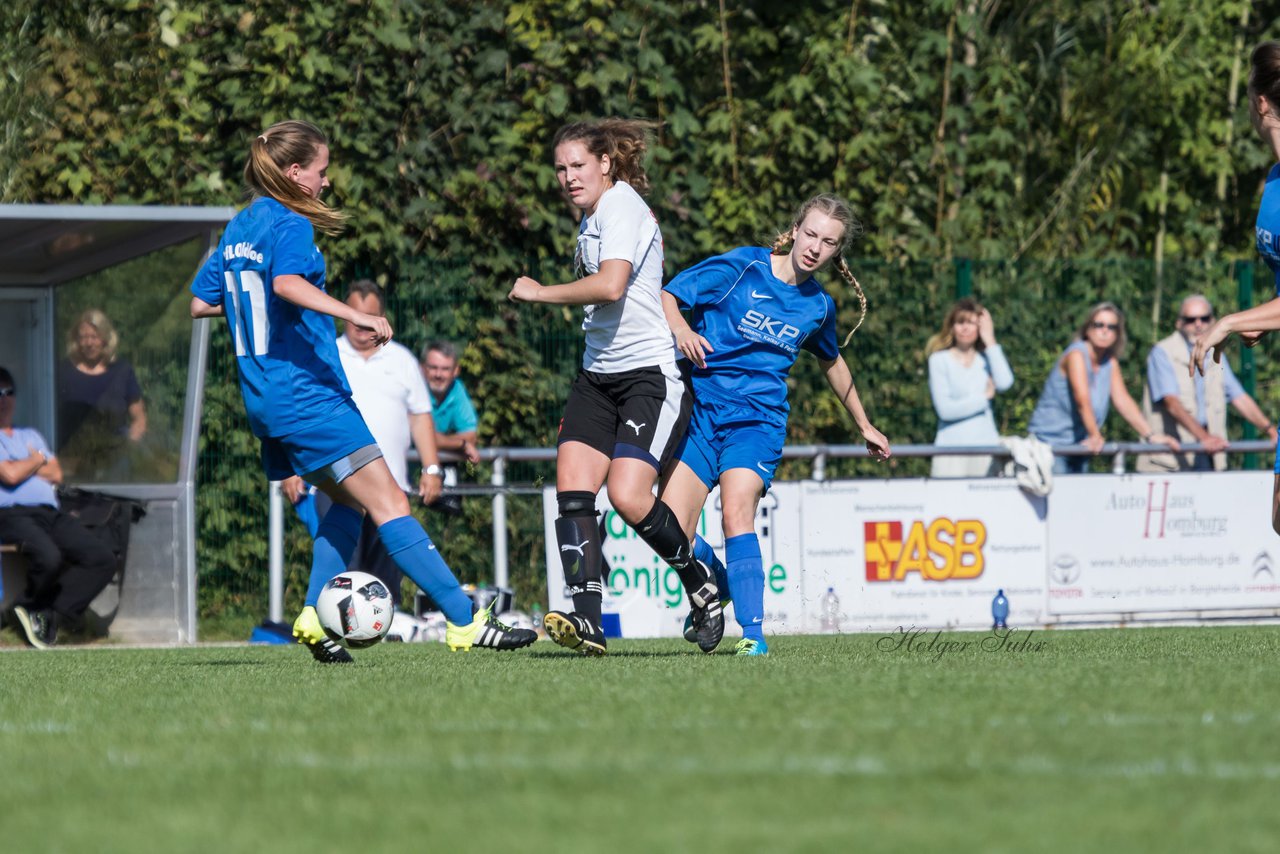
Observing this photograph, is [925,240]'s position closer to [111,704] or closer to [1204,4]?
[1204,4]

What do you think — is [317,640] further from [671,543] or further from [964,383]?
[964,383]

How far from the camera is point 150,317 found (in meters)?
11.6

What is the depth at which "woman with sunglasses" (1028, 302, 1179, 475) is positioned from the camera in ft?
40.3

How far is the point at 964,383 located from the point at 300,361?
6165 mm

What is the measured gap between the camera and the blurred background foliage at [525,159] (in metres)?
12.8

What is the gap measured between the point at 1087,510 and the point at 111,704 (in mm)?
7479

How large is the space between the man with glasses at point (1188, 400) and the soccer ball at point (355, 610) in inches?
274

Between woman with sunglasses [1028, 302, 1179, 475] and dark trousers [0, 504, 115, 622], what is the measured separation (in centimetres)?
596

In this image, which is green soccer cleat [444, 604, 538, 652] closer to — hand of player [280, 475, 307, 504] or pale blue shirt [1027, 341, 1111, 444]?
hand of player [280, 475, 307, 504]

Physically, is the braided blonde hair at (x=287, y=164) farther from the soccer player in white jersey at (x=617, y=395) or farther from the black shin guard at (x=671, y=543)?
the black shin guard at (x=671, y=543)

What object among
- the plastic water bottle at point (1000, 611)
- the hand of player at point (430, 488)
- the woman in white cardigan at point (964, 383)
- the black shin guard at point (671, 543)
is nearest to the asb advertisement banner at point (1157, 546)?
the plastic water bottle at point (1000, 611)

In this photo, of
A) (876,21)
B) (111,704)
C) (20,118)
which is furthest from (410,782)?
(876,21)

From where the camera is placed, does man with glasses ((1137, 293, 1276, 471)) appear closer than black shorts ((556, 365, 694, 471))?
No

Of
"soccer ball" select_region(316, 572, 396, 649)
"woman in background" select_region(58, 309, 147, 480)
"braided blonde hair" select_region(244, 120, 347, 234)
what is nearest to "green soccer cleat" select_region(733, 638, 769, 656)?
"soccer ball" select_region(316, 572, 396, 649)
